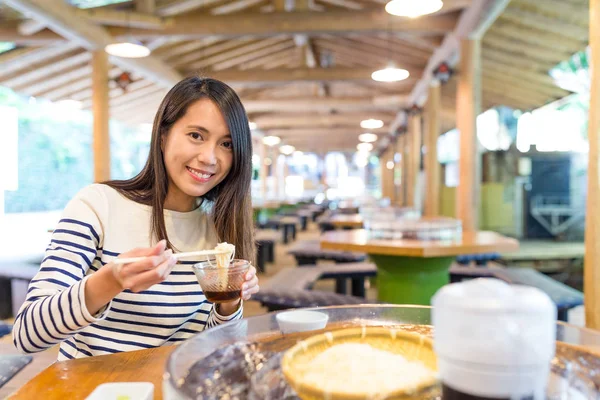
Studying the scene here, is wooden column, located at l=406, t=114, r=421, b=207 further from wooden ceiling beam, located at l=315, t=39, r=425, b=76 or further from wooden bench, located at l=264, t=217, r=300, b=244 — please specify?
wooden bench, located at l=264, t=217, r=300, b=244

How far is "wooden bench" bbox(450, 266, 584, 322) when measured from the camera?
11.0ft

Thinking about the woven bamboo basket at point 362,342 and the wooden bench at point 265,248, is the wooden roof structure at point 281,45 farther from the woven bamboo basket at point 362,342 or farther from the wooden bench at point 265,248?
the wooden bench at point 265,248

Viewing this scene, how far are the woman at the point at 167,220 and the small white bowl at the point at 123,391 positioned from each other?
41 cm

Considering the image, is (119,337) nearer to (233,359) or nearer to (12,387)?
(233,359)

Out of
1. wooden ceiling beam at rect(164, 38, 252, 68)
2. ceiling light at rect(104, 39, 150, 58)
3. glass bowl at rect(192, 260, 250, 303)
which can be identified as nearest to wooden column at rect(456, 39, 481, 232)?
ceiling light at rect(104, 39, 150, 58)

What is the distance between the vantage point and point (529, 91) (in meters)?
10.5

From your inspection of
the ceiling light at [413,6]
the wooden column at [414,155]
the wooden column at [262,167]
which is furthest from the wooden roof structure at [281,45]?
the wooden column at [262,167]

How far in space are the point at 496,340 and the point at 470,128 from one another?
632 centimetres

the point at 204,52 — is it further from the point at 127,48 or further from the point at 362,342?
the point at 362,342

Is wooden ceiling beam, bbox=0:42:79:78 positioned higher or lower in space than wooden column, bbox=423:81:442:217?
higher

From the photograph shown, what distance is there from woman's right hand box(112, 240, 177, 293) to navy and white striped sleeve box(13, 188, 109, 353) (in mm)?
157

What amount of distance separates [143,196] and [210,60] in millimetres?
9107

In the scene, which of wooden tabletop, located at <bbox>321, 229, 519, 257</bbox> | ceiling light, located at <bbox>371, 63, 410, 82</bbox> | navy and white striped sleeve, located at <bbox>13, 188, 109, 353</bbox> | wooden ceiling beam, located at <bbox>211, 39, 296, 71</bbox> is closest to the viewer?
navy and white striped sleeve, located at <bbox>13, 188, 109, 353</bbox>

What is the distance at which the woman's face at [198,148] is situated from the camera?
1.51m
